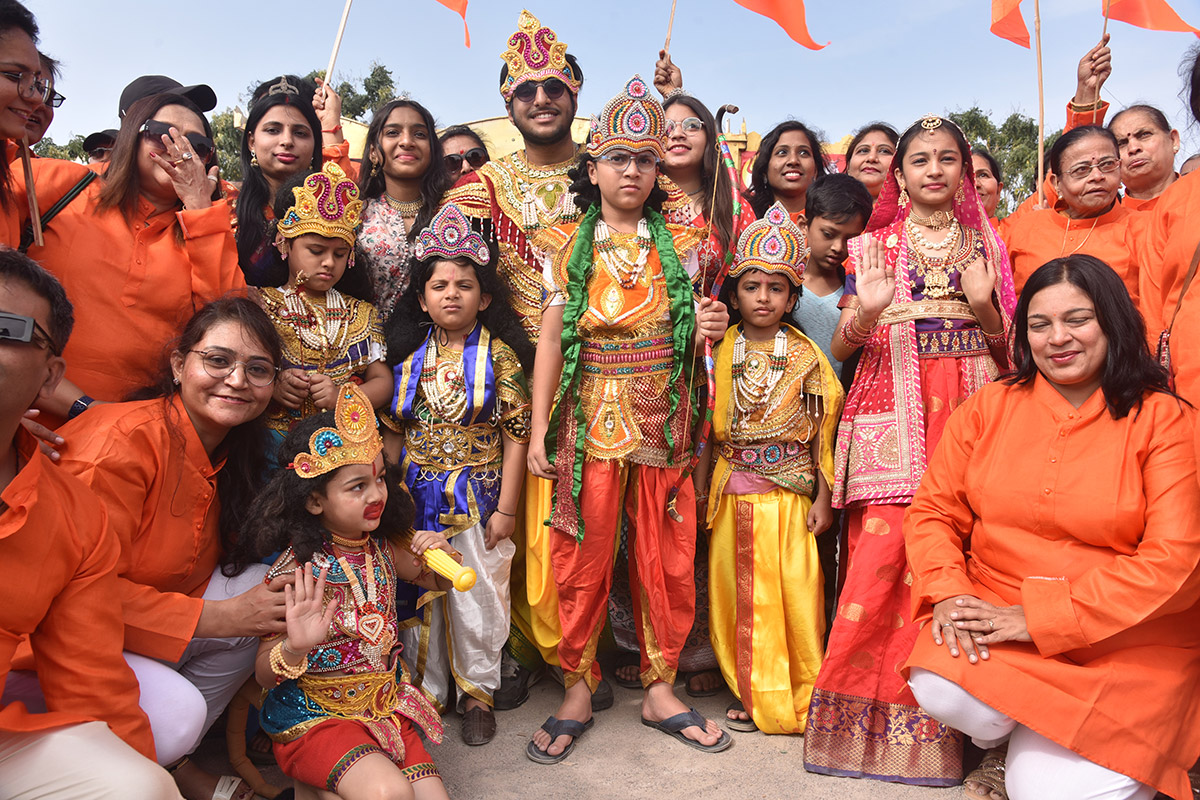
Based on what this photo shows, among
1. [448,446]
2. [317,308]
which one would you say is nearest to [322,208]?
[317,308]

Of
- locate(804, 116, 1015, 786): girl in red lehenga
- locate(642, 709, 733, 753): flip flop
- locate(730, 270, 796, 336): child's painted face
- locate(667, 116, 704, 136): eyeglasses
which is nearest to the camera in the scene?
locate(804, 116, 1015, 786): girl in red lehenga

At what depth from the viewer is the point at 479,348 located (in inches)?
150

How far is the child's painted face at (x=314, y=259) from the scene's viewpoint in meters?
3.63

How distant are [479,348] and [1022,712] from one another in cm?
244

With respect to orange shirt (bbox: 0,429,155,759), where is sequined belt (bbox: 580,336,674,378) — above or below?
above

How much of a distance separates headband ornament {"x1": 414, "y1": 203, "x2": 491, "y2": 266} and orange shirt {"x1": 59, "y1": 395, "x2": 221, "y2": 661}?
1211 millimetres

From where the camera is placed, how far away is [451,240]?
3752 millimetres

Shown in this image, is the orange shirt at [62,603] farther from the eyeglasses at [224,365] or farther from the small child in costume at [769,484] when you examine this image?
the small child in costume at [769,484]

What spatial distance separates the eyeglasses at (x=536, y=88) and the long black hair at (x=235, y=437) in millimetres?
1695

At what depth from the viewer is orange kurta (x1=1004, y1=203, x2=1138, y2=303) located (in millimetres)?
3670

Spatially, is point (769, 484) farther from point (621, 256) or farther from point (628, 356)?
point (621, 256)

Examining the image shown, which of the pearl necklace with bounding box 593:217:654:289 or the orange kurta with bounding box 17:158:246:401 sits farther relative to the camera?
the pearl necklace with bounding box 593:217:654:289

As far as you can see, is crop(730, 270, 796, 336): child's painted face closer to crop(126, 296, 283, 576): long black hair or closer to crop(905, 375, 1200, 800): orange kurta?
crop(905, 375, 1200, 800): orange kurta

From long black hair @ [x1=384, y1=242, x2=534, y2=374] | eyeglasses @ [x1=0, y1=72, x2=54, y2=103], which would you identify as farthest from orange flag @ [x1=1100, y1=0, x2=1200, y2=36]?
eyeglasses @ [x1=0, y1=72, x2=54, y2=103]
